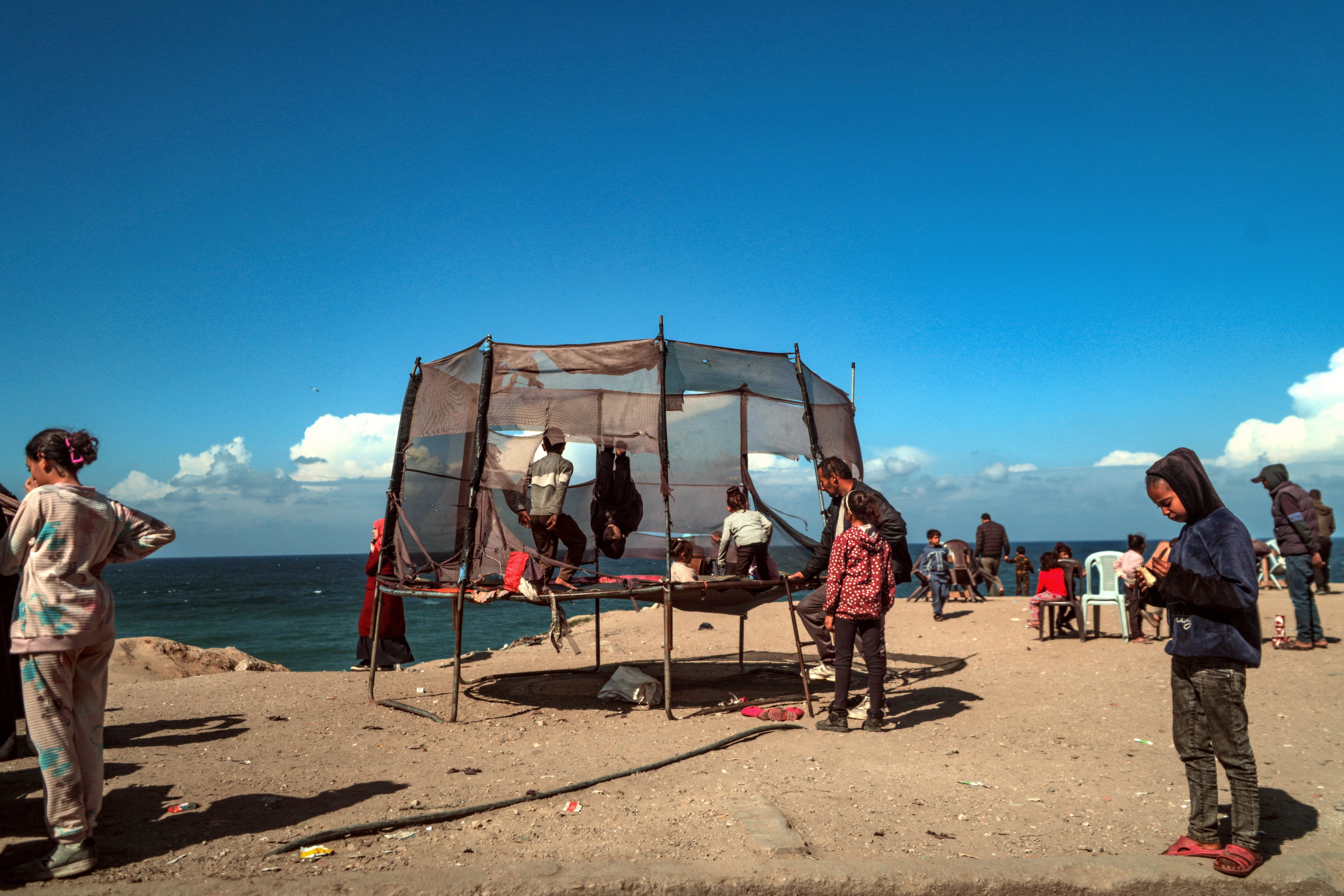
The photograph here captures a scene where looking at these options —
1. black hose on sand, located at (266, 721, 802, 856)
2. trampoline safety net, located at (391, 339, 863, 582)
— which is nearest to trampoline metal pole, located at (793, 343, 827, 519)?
trampoline safety net, located at (391, 339, 863, 582)

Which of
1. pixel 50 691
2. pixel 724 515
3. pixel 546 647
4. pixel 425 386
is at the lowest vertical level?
pixel 546 647

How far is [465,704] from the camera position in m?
8.42

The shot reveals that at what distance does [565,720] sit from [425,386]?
388 cm

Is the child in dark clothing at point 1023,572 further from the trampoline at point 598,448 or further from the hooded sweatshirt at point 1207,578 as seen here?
the hooded sweatshirt at point 1207,578

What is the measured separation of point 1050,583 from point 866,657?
674 cm

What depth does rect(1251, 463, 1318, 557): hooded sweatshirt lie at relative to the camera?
9445 mm

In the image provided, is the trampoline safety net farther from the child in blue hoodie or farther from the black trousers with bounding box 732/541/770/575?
the child in blue hoodie

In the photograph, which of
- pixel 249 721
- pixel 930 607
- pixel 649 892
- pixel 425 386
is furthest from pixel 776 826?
pixel 930 607

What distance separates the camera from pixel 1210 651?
152 inches

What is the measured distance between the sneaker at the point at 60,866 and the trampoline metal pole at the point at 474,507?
3420 millimetres

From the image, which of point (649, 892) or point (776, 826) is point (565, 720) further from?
point (649, 892)

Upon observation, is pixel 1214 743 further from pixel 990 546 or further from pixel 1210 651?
pixel 990 546

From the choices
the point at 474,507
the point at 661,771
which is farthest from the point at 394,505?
the point at 661,771

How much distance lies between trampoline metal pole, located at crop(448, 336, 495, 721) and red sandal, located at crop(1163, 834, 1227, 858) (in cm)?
524
